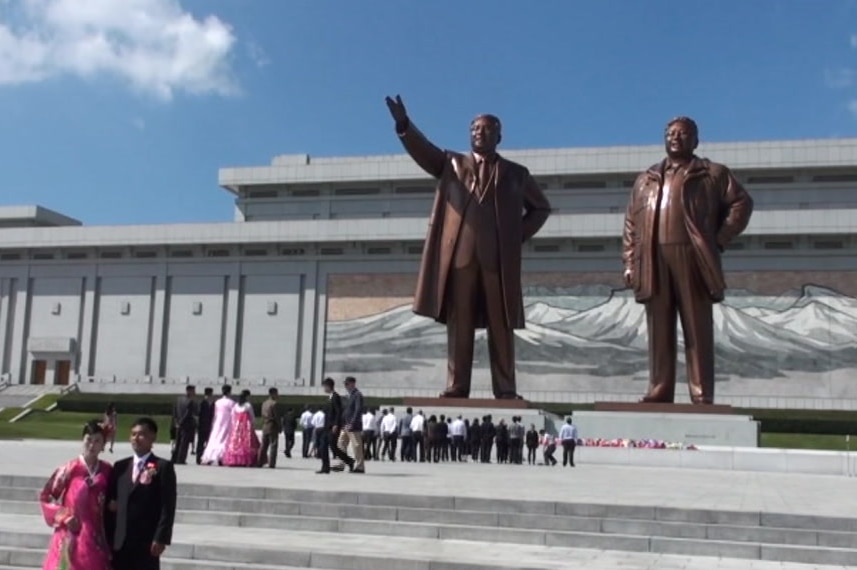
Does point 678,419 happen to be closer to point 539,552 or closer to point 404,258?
point 539,552

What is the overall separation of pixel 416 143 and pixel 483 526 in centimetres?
848

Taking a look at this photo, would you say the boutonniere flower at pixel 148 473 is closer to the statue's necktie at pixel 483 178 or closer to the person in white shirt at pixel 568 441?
the statue's necktie at pixel 483 178

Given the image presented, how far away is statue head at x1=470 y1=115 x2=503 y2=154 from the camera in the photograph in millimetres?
14992

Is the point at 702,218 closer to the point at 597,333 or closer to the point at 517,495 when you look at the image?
the point at 517,495

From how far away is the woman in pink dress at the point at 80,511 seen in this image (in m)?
4.50

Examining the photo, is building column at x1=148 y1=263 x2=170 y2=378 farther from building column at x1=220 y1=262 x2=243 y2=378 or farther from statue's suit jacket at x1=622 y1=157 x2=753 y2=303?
statue's suit jacket at x1=622 y1=157 x2=753 y2=303

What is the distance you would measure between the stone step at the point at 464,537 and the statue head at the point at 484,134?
870 centimetres

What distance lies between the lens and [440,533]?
7.24 metres

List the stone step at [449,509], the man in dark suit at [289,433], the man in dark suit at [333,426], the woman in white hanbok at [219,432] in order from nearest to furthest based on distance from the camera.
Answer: the stone step at [449,509] < the man in dark suit at [333,426] < the woman in white hanbok at [219,432] < the man in dark suit at [289,433]

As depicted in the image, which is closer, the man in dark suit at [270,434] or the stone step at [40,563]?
the stone step at [40,563]

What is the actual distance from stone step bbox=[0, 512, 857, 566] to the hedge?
1809 centimetres

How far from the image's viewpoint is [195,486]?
27.4 feet

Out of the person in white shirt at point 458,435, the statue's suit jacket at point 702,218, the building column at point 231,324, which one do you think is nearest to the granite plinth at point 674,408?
the statue's suit jacket at point 702,218

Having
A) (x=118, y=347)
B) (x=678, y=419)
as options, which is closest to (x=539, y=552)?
(x=678, y=419)
